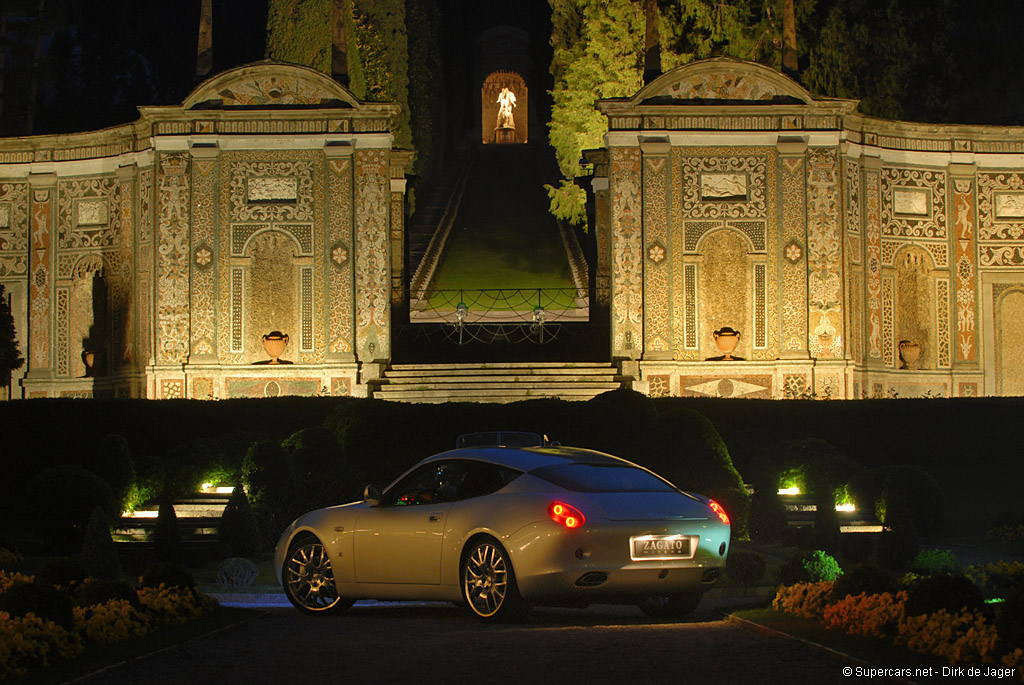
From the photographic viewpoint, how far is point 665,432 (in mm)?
19797

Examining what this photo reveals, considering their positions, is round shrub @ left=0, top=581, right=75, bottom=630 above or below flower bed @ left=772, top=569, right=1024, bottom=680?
above

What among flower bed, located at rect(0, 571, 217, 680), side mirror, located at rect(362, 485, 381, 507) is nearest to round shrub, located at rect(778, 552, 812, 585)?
side mirror, located at rect(362, 485, 381, 507)

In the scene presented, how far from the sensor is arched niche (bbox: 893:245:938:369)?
32.3 meters

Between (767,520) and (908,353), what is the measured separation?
14.8 metres

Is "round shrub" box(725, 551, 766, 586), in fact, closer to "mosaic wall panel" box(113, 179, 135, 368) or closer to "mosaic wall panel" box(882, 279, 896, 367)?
"mosaic wall panel" box(882, 279, 896, 367)

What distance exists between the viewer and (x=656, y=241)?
30469mm

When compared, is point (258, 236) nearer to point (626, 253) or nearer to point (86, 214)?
point (86, 214)

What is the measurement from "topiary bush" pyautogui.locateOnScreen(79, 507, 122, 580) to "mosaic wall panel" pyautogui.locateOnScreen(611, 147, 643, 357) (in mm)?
17655

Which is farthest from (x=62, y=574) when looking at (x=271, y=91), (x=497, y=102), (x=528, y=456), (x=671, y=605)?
(x=497, y=102)

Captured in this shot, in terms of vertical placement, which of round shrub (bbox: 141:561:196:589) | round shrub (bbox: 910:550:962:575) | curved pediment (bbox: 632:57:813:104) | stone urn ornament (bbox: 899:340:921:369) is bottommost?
round shrub (bbox: 910:550:962:575)

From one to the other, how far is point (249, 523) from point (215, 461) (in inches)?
174

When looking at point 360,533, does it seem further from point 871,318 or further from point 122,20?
point 122,20

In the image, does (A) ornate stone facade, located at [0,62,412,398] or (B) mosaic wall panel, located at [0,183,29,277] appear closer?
(A) ornate stone facade, located at [0,62,412,398]

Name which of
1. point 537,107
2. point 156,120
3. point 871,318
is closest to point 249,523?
point 156,120
